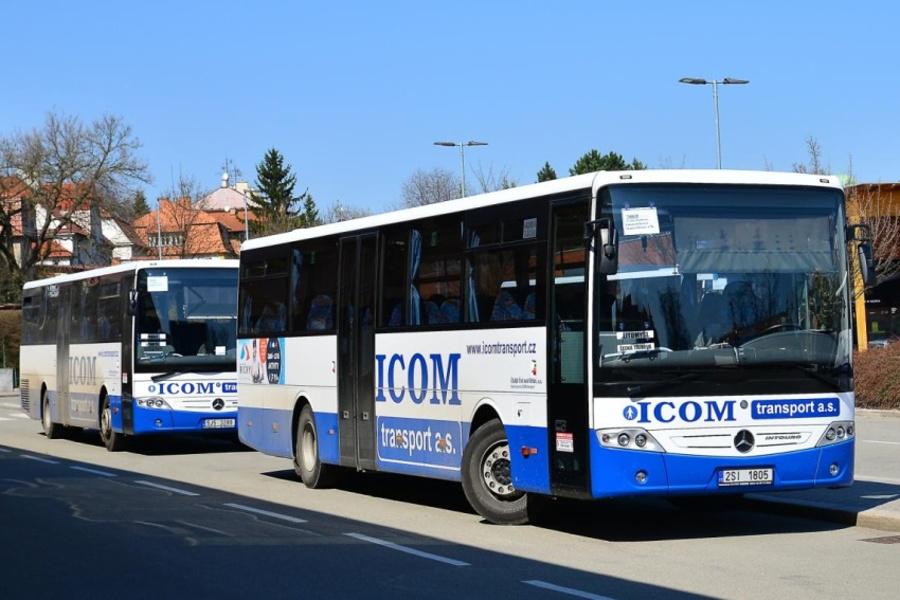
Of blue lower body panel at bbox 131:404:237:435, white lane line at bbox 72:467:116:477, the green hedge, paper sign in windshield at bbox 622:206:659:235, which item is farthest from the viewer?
the green hedge

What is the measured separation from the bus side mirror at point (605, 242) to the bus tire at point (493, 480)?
237 cm

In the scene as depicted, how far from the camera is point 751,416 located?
11.7 meters

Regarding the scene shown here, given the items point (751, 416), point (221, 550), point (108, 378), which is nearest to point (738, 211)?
point (751, 416)

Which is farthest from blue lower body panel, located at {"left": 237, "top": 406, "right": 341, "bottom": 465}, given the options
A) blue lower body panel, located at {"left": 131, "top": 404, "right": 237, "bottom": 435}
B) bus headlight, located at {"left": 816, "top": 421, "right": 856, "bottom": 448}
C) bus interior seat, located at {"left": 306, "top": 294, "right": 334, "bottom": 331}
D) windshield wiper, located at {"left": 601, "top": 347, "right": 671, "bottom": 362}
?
bus headlight, located at {"left": 816, "top": 421, "right": 856, "bottom": 448}

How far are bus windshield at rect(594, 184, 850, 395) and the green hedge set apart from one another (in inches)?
538

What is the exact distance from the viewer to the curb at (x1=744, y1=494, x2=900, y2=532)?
12.4 metres

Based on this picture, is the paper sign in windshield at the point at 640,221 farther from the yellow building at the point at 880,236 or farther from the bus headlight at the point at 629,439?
the yellow building at the point at 880,236

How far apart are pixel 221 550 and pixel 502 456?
291 centimetres

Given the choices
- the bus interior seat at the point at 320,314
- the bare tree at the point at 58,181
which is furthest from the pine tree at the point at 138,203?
the bus interior seat at the point at 320,314

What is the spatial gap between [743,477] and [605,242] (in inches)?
90.5

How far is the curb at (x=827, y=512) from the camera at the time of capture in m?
12.4

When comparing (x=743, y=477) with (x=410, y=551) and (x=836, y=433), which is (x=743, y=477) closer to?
(x=836, y=433)

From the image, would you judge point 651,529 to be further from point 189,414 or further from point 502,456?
point 189,414

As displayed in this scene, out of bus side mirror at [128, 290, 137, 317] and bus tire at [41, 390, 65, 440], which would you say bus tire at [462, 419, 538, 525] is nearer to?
bus side mirror at [128, 290, 137, 317]
